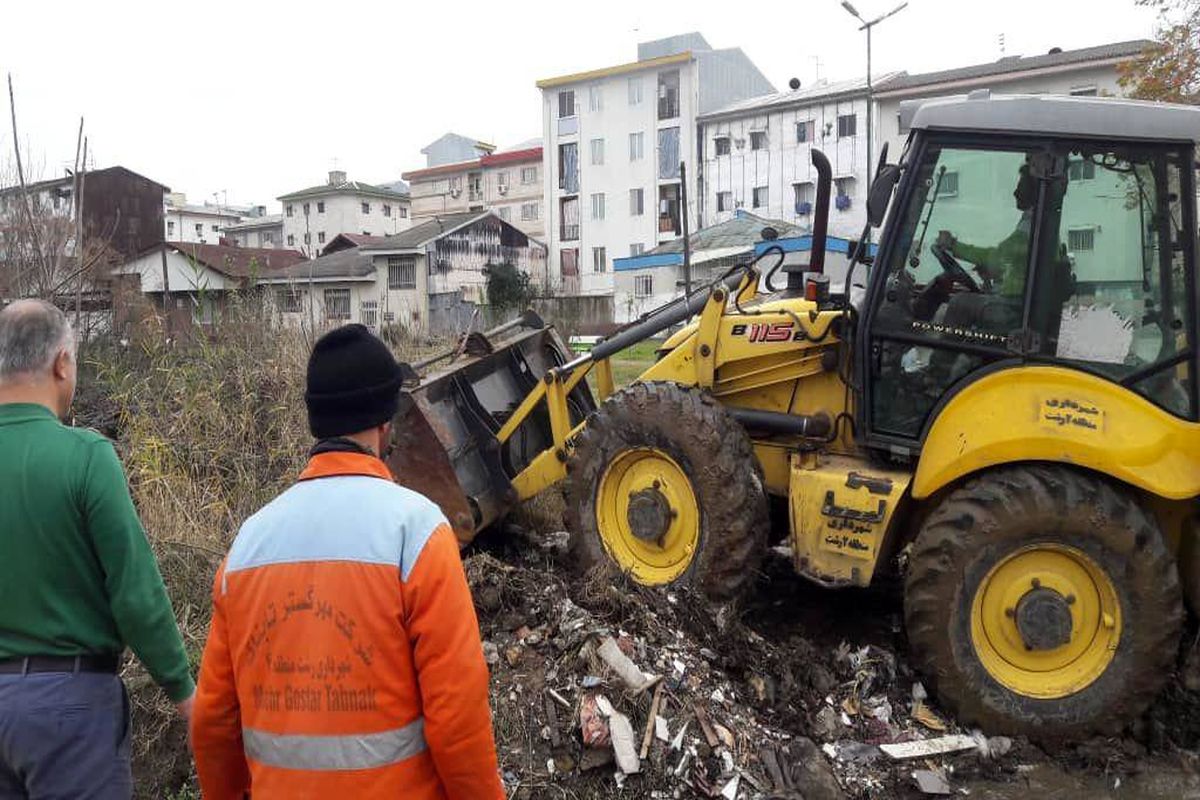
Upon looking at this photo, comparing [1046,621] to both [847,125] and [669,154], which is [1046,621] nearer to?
[847,125]

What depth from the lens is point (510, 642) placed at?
4359 mm

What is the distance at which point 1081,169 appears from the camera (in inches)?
162

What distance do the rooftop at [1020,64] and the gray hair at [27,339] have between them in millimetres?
34942

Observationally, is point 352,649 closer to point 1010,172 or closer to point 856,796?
point 856,796

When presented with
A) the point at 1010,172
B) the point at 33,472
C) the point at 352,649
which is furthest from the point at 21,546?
the point at 1010,172

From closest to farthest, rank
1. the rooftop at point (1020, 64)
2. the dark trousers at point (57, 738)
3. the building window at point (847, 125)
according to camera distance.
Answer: the dark trousers at point (57, 738) < the rooftop at point (1020, 64) < the building window at point (847, 125)

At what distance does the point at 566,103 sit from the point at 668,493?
1771 inches

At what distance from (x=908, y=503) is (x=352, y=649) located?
3.43 metres

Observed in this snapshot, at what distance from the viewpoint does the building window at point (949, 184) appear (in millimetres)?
4375

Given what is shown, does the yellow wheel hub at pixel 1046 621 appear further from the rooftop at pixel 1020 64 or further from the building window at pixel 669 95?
the building window at pixel 669 95

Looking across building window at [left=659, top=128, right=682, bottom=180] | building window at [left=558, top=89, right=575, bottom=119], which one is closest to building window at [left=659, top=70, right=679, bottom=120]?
building window at [left=659, top=128, right=682, bottom=180]

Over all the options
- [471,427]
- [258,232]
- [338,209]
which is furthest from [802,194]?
[258,232]

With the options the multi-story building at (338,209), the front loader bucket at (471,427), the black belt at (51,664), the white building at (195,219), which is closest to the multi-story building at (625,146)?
the multi-story building at (338,209)

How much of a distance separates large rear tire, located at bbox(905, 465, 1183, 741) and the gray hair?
11.4ft
